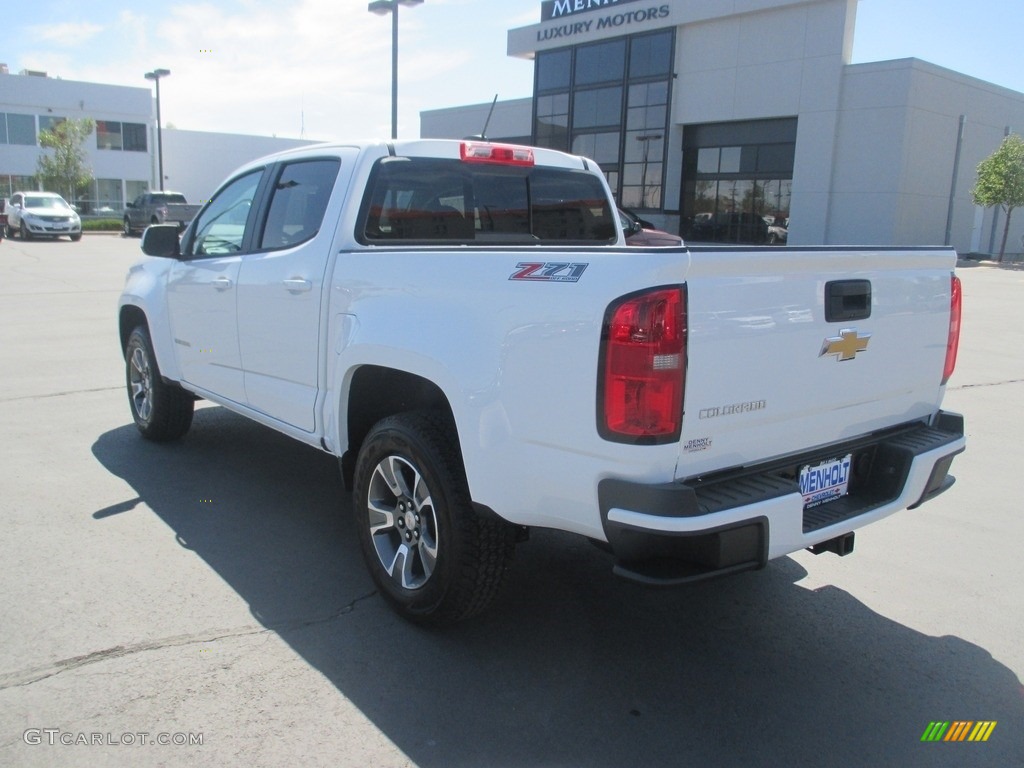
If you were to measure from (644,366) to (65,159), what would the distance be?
54027 mm

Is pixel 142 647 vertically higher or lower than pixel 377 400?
lower

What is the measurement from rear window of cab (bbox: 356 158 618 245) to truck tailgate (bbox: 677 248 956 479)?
2000mm

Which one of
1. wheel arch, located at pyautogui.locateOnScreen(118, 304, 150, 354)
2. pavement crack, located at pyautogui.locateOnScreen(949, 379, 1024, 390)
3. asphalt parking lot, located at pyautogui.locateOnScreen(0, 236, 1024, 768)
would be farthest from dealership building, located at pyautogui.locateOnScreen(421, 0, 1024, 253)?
wheel arch, located at pyautogui.locateOnScreen(118, 304, 150, 354)

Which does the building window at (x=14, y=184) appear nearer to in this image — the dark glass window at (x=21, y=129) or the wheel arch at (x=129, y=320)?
the dark glass window at (x=21, y=129)

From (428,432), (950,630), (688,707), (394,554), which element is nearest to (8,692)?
(394,554)

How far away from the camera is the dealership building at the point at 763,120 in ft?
99.9

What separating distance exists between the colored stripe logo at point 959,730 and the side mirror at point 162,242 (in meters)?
4.91

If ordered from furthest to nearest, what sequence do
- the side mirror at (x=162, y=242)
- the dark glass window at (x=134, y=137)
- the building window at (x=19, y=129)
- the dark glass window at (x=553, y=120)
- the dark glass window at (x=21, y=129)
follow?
the dark glass window at (x=134, y=137)
the dark glass window at (x=21, y=129)
the building window at (x=19, y=129)
the dark glass window at (x=553, y=120)
the side mirror at (x=162, y=242)

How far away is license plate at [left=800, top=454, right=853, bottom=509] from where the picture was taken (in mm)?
3174

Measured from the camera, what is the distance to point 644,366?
8.64 ft

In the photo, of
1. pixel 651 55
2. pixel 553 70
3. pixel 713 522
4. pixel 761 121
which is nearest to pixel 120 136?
pixel 553 70

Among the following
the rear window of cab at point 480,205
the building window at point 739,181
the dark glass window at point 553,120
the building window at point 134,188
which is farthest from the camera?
the building window at point 134,188

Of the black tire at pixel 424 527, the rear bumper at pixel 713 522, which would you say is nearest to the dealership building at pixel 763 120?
the rear bumper at pixel 713 522

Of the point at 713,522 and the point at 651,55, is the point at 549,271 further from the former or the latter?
the point at 651,55
